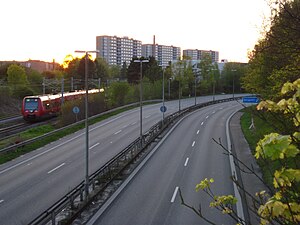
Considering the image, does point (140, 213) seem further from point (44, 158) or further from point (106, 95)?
point (106, 95)

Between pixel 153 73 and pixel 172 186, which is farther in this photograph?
pixel 153 73

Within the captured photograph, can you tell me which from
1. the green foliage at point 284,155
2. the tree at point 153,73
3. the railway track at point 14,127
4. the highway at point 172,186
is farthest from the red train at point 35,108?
the tree at point 153,73

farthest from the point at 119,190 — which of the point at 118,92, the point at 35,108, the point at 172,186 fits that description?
the point at 118,92

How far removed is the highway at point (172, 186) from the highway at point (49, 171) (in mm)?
3289

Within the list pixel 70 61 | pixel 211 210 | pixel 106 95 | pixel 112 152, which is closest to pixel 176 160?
pixel 112 152

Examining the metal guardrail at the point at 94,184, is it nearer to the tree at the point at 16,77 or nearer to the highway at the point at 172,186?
the highway at the point at 172,186

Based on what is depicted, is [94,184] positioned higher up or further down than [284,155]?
further down

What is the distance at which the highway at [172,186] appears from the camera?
46.1 ft

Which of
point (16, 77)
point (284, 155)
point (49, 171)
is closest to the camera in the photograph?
point (284, 155)

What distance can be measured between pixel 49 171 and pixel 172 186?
8.22 meters

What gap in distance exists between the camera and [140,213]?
574 inches

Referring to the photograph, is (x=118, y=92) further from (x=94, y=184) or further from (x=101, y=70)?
(x=101, y=70)

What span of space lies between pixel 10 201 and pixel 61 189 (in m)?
2.65

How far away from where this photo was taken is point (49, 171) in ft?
73.8
